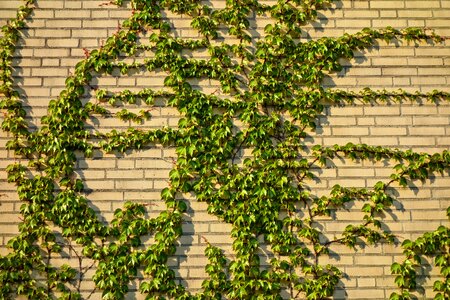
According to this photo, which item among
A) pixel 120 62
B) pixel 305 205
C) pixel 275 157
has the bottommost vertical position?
pixel 305 205

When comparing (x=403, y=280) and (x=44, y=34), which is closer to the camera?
(x=403, y=280)

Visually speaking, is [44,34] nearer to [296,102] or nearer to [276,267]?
[296,102]

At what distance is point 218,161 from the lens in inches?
186

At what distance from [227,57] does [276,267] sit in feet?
5.19

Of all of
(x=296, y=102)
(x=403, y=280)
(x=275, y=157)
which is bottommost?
(x=403, y=280)

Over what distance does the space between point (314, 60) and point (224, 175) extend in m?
1.12

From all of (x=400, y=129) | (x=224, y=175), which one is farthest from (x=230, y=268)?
(x=400, y=129)

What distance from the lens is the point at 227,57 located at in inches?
194

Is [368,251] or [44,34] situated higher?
[44,34]

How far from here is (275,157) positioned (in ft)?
15.6

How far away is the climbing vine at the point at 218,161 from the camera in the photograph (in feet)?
14.8

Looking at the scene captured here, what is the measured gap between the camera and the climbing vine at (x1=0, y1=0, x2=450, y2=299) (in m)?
4.52

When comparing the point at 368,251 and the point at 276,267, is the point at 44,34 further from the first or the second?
the point at 368,251

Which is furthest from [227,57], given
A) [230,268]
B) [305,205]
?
[230,268]
